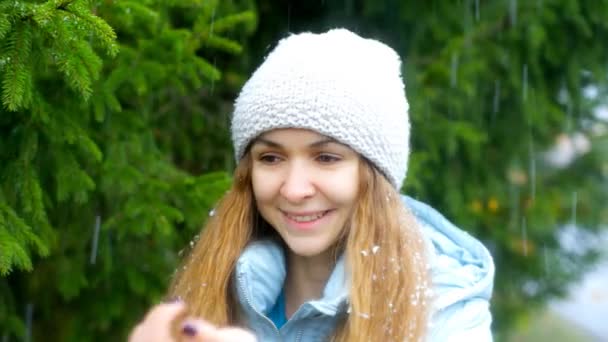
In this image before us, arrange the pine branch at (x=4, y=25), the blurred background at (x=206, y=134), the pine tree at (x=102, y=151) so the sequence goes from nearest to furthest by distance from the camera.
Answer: the pine branch at (x=4, y=25), the pine tree at (x=102, y=151), the blurred background at (x=206, y=134)

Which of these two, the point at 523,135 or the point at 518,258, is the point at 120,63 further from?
Answer: the point at 518,258

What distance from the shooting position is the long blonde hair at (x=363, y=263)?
8.05 feet

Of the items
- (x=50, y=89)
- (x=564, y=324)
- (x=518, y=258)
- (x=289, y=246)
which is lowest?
(x=564, y=324)

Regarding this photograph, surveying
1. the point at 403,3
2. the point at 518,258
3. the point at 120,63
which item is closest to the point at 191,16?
the point at 120,63

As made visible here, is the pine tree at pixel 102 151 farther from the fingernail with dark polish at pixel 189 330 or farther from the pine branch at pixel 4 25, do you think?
the fingernail with dark polish at pixel 189 330

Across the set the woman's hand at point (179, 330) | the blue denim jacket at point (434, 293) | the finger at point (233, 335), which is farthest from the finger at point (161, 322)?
the blue denim jacket at point (434, 293)

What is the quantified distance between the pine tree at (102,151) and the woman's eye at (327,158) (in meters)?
0.61

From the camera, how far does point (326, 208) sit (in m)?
2.52

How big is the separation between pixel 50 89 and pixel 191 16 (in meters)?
0.92

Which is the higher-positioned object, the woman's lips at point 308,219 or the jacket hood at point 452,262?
the woman's lips at point 308,219

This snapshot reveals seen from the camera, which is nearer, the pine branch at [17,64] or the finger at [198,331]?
the finger at [198,331]

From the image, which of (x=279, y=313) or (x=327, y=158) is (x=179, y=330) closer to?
(x=327, y=158)

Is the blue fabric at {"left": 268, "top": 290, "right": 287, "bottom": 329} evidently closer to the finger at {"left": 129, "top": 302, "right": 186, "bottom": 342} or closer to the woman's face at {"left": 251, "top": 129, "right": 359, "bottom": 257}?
the woman's face at {"left": 251, "top": 129, "right": 359, "bottom": 257}

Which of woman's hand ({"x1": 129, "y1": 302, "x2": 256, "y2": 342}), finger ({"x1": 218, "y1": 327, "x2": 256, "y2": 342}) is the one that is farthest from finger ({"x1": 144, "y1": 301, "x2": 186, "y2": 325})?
finger ({"x1": 218, "y1": 327, "x2": 256, "y2": 342})
